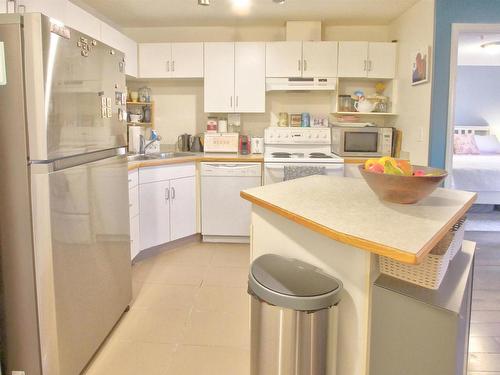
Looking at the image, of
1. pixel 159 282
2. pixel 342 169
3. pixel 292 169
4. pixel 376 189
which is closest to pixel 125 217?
pixel 159 282

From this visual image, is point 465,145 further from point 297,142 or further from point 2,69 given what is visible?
point 2,69

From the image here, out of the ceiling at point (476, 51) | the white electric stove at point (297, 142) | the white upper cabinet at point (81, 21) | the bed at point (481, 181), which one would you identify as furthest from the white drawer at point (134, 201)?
the ceiling at point (476, 51)

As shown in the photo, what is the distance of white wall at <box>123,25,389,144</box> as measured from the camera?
4348 mm

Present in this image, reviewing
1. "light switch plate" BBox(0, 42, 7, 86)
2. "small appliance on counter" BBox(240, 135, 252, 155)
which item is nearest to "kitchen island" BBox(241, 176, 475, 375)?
"light switch plate" BBox(0, 42, 7, 86)

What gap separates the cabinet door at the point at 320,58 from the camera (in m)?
4.01

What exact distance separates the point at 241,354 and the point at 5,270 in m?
1.19

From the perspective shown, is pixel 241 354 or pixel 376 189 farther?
pixel 241 354

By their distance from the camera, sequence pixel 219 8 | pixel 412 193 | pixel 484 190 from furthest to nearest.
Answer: pixel 484 190, pixel 219 8, pixel 412 193

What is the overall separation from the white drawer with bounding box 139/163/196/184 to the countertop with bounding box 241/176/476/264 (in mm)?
1661

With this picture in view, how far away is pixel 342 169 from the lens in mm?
3816

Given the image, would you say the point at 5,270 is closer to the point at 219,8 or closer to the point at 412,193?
the point at 412,193

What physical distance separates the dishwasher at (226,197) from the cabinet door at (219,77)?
700 mm

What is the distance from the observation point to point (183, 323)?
2.38 m

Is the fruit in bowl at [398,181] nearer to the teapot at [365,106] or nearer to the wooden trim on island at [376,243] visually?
the wooden trim on island at [376,243]
